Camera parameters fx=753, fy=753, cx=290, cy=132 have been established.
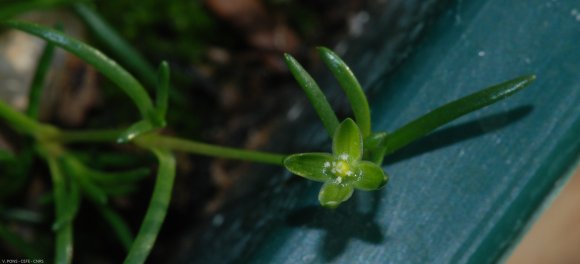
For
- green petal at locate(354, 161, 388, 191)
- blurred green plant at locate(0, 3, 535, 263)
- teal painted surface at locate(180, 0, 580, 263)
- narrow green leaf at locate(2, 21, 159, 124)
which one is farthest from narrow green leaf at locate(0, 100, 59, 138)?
green petal at locate(354, 161, 388, 191)

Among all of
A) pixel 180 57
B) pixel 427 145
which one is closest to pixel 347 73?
pixel 427 145

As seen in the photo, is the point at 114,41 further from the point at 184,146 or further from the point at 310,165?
the point at 310,165

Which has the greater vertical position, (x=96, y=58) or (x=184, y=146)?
(x=96, y=58)

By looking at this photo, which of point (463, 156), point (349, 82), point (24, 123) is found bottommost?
point (463, 156)

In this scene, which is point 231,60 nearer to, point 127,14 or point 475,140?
point 127,14

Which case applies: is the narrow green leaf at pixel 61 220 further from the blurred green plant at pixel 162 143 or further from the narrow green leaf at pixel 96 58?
the narrow green leaf at pixel 96 58

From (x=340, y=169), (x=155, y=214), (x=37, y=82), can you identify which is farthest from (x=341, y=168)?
(x=37, y=82)

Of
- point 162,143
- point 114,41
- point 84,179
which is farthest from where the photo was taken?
point 114,41

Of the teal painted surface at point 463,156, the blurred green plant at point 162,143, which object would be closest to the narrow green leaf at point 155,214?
the blurred green plant at point 162,143
